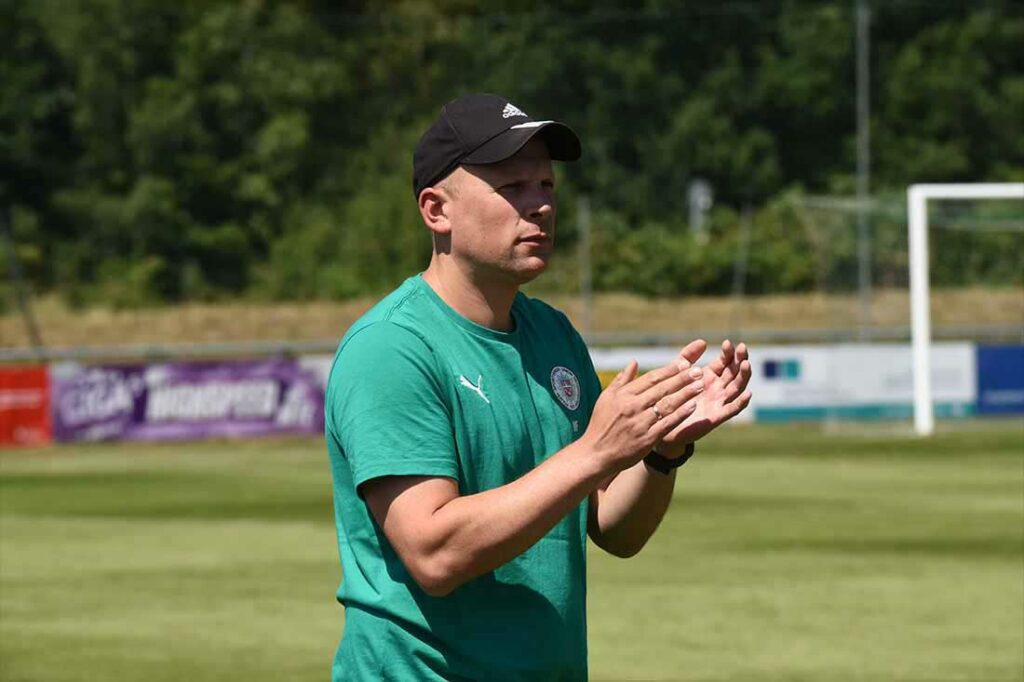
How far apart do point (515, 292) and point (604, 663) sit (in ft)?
21.3

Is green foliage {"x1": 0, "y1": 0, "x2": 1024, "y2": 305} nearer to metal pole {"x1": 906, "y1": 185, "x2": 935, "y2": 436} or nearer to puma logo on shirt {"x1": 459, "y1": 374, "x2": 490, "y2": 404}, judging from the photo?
metal pole {"x1": 906, "y1": 185, "x2": 935, "y2": 436}

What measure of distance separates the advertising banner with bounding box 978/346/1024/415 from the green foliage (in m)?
15.0

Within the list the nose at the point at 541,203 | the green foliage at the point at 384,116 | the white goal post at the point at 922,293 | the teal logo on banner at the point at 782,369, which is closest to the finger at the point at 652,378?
the nose at the point at 541,203

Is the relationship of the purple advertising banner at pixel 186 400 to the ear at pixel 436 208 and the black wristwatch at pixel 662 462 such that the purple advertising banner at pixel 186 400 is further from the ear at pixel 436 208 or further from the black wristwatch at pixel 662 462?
the ear at pixel 436 208

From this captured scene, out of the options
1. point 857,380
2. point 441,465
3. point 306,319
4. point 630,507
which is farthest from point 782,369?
point 441,465

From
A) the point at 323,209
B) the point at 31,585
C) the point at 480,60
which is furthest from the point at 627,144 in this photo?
the point at 31,585

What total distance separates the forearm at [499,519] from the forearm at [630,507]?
2.23 ft

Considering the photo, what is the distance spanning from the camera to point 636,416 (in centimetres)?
396

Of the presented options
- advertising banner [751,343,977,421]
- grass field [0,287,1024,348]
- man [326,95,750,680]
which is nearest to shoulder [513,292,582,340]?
man [326,95,750,680]

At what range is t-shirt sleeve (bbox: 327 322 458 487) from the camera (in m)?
4.11

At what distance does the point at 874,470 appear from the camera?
2219 cm

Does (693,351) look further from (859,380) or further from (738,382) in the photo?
(859,380)

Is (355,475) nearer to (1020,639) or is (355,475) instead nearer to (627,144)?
(1020,639)

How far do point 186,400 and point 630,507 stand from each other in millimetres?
23862
